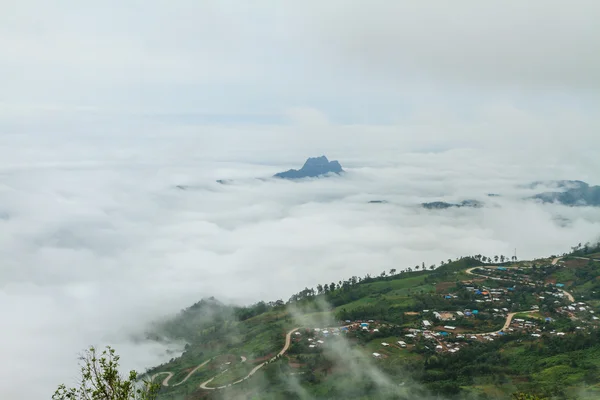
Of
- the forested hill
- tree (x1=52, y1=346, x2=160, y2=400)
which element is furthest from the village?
tree (x1=52, y1=346, x2=160, y2=400)

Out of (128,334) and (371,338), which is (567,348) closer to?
(371,338)

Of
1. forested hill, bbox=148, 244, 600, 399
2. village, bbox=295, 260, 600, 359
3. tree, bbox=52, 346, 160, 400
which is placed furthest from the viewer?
village, bbox=295, 260, 600, 359

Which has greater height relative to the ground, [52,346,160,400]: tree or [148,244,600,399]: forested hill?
[52,346,160,400]: tree

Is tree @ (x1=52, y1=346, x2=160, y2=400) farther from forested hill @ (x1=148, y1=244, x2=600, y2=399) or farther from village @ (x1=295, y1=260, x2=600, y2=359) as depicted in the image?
village @ (x1=295, y1=260, x2=600, y2=359)

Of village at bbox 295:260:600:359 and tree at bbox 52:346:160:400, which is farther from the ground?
tree at bbox 52:346:160:400

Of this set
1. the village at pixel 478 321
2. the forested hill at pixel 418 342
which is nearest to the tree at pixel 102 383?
the forested hill at pixel 418 342

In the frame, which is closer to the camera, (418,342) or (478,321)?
(418,342)

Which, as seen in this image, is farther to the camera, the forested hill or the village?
the village

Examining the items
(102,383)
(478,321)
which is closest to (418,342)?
(478,321)

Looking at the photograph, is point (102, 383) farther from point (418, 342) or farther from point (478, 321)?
point (478, 321)

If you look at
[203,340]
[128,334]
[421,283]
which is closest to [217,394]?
[203,340]

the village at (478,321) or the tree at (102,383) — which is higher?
the tree at (102,383)

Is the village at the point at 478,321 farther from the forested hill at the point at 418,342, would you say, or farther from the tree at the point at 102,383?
the tree at the point at 102,383

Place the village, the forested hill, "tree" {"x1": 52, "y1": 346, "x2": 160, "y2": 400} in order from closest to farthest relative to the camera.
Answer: "tree" {"x1": 52, "y1": 346, "x2": 160, "y2": 400}
the forested hill
the village
